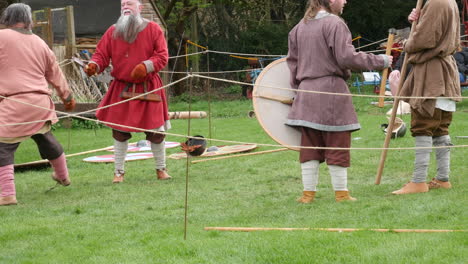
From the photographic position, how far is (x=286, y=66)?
6.55m

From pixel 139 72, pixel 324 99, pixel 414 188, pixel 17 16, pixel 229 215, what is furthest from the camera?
pixel 139 72

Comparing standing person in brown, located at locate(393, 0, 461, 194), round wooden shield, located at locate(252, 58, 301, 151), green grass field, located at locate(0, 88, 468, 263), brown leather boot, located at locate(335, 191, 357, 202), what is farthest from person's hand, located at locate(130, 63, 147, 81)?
standing person in brown, located at locate(393, 0, 461, 194)

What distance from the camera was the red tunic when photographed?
7562 millimetres

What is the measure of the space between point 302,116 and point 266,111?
38 centimetres

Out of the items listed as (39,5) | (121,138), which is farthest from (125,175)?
(39,5)

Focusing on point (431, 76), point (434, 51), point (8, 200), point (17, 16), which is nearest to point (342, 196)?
point (431, 76)

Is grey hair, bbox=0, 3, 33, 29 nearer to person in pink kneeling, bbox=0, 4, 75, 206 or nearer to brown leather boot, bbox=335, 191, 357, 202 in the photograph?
person in pink kneeling, bbox=0, 4, 75, 206

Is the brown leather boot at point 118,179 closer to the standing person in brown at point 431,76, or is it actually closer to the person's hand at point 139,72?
the person's hand at point 139,72

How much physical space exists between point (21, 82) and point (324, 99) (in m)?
2.51

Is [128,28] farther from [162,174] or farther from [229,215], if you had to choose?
[229,215]

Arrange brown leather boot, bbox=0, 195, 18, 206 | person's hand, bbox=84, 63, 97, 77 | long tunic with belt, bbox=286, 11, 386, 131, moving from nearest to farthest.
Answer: long tunic with belt, bbox=286, 11, 386, 131 → brown leather boot, bbox=0, 195, 18, 206 → person's hand, bbox=84, 63, 97, 77

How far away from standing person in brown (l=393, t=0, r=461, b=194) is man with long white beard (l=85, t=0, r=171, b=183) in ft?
7.79

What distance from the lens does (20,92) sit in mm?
6762

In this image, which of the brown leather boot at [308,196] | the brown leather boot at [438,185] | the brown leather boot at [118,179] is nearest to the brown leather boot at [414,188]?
the brown leather boot at [438,185]
